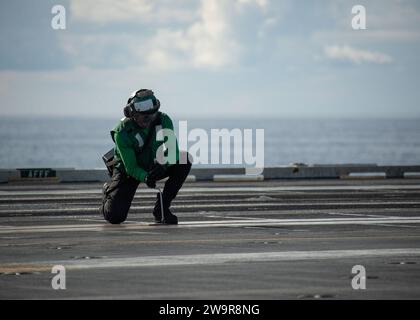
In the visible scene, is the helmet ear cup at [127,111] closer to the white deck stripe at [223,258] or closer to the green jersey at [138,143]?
the green jersey at [138,143]

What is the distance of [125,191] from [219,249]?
4.08 m

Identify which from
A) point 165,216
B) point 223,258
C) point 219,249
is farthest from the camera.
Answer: point 165,216

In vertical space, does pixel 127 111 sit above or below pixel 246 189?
above

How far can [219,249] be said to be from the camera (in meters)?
16.3

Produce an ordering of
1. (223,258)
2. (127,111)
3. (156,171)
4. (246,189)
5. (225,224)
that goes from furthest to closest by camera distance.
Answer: (246,189), (225,224), (127,111), (156,171), (223,258)

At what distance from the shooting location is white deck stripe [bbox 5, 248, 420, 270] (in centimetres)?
1492

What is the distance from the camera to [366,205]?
2469cm

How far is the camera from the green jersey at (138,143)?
19.7m

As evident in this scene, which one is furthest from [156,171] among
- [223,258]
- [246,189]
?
[246,189]

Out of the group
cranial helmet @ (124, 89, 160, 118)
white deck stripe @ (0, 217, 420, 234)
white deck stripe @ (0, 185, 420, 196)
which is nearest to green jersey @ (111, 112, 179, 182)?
cranial helmet @ (124, 89, 160, 118)

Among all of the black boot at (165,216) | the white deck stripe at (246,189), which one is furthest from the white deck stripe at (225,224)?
the white deck stripe at (246,189)

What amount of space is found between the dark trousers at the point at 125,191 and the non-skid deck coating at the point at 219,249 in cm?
23

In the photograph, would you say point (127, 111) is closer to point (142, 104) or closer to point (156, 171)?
point (142, 104)

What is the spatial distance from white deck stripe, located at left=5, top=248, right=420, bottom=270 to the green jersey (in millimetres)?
4237
